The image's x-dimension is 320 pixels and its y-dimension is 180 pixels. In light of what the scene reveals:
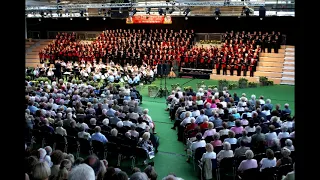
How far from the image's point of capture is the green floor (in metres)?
9.43

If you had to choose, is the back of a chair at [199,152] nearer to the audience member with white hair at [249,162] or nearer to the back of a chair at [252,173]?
the audience member with white hair at [249,162]

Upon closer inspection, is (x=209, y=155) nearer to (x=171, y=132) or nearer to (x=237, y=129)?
(x=237, y=129)

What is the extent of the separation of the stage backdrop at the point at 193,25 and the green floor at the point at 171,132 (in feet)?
19.6

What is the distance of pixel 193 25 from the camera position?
3141 centimetres

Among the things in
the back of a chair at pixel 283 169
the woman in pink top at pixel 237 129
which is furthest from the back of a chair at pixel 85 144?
the back of a chair at pixel 283 169

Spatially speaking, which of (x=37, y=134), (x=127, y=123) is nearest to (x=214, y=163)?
(x=127, y=123)

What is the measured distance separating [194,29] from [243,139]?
23.3 meters

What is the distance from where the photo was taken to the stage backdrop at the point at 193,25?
28.4 m

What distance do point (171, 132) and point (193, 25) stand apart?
19.6 meters

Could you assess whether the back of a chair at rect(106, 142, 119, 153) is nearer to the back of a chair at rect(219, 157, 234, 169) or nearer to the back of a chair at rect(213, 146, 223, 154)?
the back of a chair at rect(213, 146, 223, 154)

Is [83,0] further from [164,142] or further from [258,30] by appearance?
[164,142]

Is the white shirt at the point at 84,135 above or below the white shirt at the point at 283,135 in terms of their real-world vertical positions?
below
